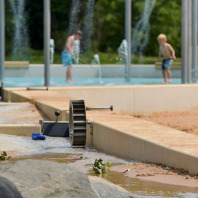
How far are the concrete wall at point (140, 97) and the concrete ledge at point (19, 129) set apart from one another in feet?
13.2

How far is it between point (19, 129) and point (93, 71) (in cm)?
1843

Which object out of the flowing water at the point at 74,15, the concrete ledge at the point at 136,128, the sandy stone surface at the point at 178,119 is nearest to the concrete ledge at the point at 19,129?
the concrete ledge at the point at 136,128

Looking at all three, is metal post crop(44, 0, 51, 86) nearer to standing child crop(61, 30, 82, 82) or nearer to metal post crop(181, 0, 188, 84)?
metal post crop(181, 0, 188, 84)

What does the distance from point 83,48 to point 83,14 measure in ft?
6.55

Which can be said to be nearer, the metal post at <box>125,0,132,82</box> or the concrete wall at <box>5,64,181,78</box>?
the metal post at <box>125,0,132,82</box>

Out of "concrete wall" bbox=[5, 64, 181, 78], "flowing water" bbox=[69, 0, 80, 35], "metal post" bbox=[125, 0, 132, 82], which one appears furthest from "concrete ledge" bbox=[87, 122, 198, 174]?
"flowing water" bbox=[69, 0, 80, 35]

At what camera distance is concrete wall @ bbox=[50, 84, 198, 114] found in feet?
42.7

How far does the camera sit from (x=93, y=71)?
27141 mm

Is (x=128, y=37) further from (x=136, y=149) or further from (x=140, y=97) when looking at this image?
(x=136, y=149)

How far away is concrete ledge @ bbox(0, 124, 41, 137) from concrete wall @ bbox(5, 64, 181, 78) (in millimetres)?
17827

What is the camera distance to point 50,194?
13.3ft

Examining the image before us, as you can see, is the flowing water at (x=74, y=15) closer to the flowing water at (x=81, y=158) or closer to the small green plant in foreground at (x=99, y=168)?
the flowing water at (x=81, y=158)

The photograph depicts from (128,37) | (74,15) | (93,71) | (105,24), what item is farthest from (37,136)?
(105,24)

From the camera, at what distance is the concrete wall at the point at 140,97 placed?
1300 centimetres
